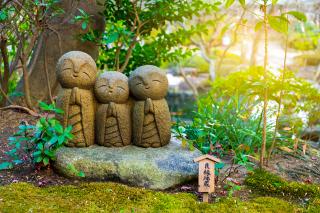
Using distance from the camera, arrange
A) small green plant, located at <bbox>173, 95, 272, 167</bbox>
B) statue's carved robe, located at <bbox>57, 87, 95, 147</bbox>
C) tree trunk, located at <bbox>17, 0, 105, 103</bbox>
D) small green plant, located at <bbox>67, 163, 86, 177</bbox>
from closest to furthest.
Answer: small green plant, located at <bbox>67, 163, 86, 177</bbox> < statue's carved robe, located at <bbox>57, 87, 95, 147</bbox> < small green plant, located at <bbox>173, 95, 272, 167</bbox> < tree trunk, located at <bbox>17, 0, 105, 103</bbox>

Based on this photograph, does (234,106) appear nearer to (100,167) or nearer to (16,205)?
(100,167)

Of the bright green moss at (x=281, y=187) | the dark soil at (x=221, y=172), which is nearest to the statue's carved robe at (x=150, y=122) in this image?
the dark soil at (x=221, y=172)

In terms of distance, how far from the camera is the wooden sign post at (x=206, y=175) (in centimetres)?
320

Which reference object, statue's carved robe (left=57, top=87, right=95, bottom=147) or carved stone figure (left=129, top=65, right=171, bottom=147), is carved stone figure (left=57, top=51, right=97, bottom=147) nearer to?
statue's carved robe (left=57, top=87, right=95, bottom=147)

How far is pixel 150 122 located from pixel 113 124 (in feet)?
1.16

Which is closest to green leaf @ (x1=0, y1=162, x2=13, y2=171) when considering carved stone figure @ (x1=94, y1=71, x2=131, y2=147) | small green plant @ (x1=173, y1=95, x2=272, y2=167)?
carved stone figure @ (x1=94, y1=71, x2=131, y2=147)

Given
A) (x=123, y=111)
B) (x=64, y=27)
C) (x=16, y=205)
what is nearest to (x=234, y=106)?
(x=123, y=111)

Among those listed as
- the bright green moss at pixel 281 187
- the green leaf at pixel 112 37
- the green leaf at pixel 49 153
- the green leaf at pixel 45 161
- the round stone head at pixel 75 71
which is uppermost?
the green leaf at pixel 112 37

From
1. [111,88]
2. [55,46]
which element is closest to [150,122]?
[111,88]

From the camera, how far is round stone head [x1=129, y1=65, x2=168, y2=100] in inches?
146

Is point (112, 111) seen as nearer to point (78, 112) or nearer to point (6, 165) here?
point (78, 112)

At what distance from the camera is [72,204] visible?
2.99m

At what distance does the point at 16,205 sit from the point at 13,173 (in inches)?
29.4

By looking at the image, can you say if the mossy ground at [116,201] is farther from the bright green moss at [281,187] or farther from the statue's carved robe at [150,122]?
the statue's carved robe at [150,122]
